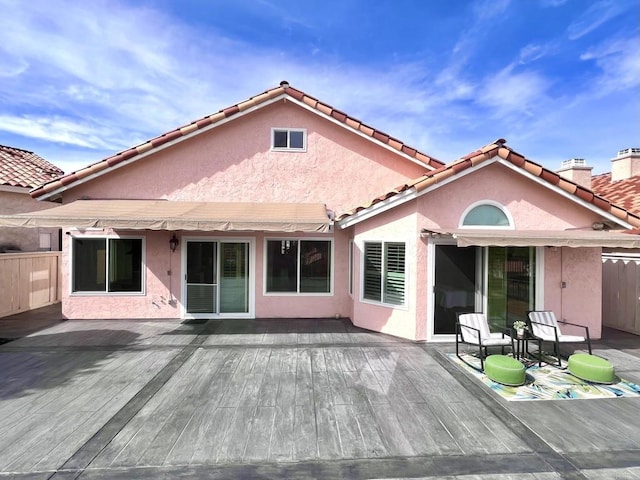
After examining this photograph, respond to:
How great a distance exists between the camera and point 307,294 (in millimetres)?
15609

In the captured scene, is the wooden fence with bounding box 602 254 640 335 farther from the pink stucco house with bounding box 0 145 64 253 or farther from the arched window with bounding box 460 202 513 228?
the pink stucco house with bounding box 0 145 64 253

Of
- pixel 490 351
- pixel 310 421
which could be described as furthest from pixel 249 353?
pixel 490 351

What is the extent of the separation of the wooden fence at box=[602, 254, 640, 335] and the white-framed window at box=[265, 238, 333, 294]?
13549 mm

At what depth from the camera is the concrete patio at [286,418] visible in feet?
18.3

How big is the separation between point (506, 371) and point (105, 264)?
17446mm

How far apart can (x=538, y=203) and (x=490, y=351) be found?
624cm

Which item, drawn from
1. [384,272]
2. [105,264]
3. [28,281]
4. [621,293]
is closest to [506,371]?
[384,272]

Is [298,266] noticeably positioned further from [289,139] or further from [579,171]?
[579,171]

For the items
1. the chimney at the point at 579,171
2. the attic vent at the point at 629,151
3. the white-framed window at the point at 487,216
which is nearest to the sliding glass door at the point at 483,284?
the white-framed window at the point at 487,216

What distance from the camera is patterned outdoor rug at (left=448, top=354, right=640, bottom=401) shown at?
815 centimetres

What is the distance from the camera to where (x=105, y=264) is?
595 inches

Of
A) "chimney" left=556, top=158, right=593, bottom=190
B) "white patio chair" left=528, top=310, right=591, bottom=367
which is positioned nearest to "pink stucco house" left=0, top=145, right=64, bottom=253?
"white patio chair" left=528, top=310, right=591, bottom=367

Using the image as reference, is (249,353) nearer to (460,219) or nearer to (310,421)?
(310,421)

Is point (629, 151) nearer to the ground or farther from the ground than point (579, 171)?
farther from the ground
